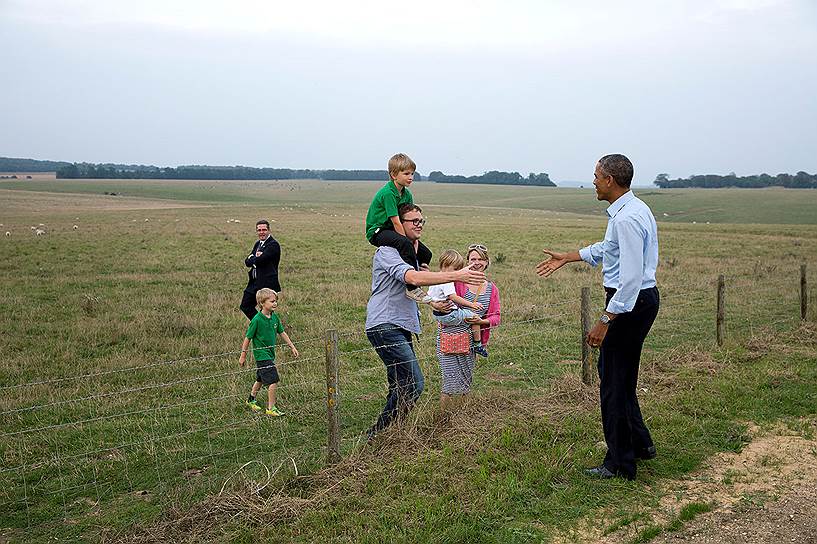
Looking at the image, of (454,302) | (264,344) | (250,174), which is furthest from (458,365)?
(250,174)

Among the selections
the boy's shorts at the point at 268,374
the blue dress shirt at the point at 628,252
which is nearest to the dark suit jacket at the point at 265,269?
the boy's shorts at the point at 268,374

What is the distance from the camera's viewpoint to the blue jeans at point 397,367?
546 centimetres

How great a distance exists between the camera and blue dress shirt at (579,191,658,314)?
480cm

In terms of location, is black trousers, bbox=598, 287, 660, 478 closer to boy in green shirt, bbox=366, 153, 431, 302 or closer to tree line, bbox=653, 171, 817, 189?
boy in green shirt, bbox=366, 153, 431, 302

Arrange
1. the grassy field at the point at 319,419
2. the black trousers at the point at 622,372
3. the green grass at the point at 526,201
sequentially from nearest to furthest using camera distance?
the grassy field at the point at 319,419
the black trousers at the point at 622,372
the green grass at the point at 526,201

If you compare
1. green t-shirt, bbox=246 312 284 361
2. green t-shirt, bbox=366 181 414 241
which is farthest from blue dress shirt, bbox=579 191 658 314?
green t-shirt, bbox=246 312 284 361

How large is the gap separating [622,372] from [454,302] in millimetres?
1538

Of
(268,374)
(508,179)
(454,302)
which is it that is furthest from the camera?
(508,179)

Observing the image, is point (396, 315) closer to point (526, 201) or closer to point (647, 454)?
point (647, 454)

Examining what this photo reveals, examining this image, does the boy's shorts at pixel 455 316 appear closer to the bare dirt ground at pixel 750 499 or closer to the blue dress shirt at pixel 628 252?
the blue dress shirt at pixel 628 252

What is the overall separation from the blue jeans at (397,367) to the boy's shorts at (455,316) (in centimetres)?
66

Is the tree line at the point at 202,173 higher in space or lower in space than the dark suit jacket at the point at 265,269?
higher

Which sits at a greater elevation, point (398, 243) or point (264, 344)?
point (398, 243)

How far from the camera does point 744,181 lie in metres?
134
